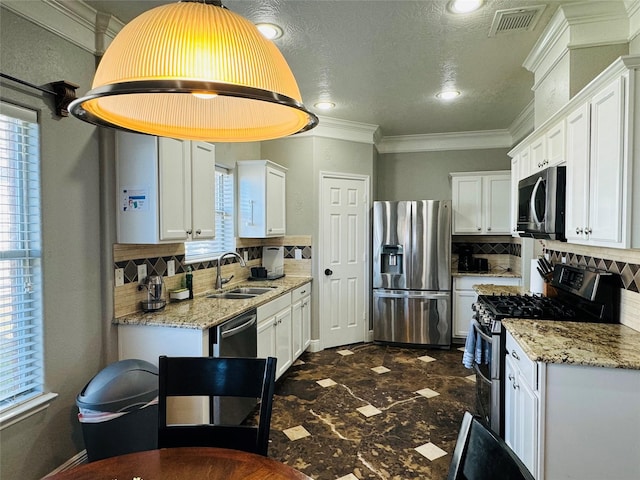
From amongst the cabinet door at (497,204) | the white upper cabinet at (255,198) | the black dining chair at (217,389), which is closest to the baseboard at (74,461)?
the black dining chair at (217,389)

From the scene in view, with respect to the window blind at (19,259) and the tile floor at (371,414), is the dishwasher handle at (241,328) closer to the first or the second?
the tile floor at (371,414)

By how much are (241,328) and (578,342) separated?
1976 mm

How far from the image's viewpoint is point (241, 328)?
2.67 m

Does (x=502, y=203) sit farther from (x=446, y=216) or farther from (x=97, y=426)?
(x=97, y=426)

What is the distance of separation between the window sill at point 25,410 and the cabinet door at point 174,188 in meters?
1.05

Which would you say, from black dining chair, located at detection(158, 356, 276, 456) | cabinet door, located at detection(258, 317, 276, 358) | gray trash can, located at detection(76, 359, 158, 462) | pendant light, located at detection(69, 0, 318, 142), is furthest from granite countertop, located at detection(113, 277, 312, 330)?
pendant light, located at detection(69, 0, 318, 142)

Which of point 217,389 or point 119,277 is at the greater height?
point 119,277

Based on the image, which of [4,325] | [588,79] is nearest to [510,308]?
[588,79]

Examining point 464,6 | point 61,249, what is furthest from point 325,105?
point 61,249

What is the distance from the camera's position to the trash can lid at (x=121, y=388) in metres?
1.97

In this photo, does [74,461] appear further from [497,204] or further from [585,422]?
[497,204]

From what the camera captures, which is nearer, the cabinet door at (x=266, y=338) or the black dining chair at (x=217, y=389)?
the black dining chair at (x=217, y=389)

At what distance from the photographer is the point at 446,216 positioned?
4559 millimetres

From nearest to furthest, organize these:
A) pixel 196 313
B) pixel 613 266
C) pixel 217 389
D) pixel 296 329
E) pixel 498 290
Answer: pixel 217 389 < pixel 613 266 < pixel 196 313 < pixel 498 290 < pixel 296 329
